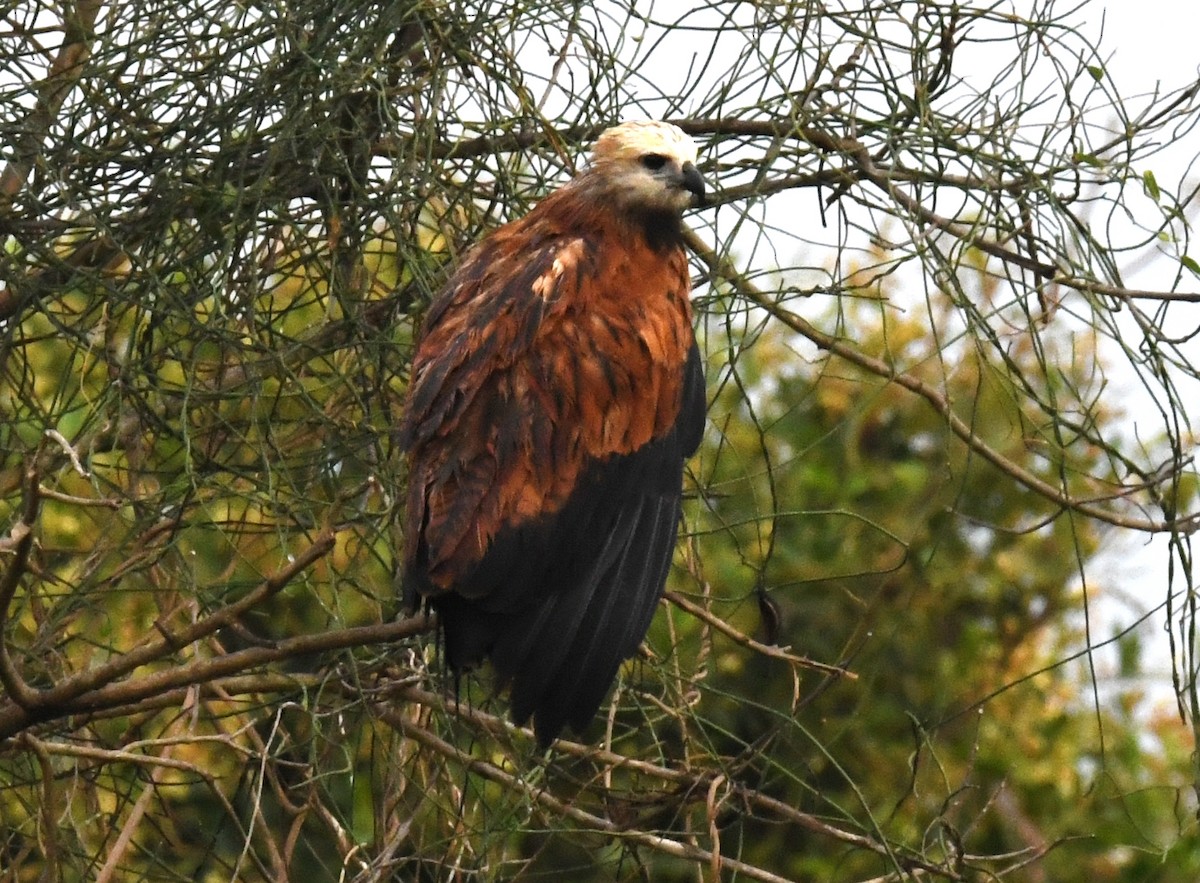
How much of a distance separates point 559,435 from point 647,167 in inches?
17.9

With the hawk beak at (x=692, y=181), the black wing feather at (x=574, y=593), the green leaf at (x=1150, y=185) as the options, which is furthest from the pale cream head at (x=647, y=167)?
the green leaf at (x=1150, y=185)

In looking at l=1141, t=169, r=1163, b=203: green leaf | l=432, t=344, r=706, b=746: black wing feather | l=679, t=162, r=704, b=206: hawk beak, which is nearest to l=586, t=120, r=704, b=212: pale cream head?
l=679, t=162, r=704, b=206: hawk beak

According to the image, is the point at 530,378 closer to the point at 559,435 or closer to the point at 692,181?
the point at 559,435

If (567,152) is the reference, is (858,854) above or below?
below

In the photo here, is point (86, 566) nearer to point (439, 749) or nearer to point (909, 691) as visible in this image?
point (439, 749)

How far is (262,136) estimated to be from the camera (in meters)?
2.48

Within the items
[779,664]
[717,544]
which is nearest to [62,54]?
[717,544]

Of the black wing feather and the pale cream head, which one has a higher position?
the pale cream head

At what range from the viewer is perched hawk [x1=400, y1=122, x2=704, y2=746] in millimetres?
2459

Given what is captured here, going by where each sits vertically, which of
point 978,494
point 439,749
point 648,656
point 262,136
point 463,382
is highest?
point 978,494

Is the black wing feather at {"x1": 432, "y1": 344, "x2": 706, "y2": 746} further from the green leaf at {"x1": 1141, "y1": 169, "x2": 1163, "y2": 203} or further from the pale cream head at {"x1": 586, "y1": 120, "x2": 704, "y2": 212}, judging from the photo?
the green leaf at {"x1": 1141, "y1": 169, "x2": 1163, "y2": 203}

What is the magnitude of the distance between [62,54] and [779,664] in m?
2.77

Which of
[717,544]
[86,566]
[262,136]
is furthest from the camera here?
[717,544]

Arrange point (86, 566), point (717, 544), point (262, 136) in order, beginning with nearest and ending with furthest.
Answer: point (262, 136)
point (86, 566)
point (717, 544)
